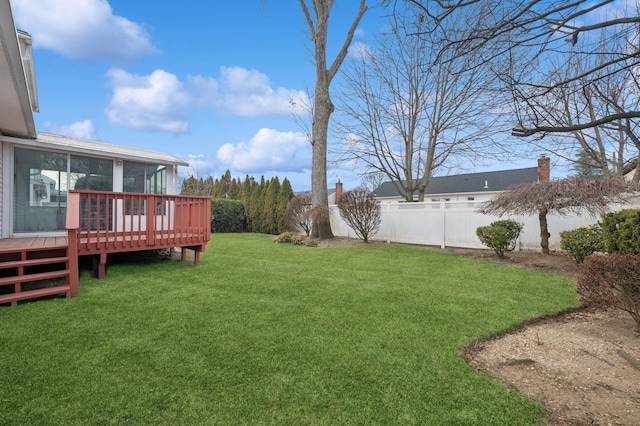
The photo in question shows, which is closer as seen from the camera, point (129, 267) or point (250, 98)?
point (129, 267)

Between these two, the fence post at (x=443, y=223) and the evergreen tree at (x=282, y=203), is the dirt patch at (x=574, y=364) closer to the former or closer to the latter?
the fence post at (x=443, y=223)

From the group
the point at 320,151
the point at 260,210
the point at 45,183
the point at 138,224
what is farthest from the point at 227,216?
the point at 138,224

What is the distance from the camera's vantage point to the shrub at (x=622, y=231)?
5500mm

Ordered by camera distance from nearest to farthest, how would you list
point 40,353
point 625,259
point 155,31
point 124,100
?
point 40,353 < point 625,259 < point 155,31 < point 124,100

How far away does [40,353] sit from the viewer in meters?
2.85

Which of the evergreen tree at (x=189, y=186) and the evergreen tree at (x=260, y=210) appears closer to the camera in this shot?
the evergreen tree at (x=260, y=210)

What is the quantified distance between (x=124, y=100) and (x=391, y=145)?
10.4 meters

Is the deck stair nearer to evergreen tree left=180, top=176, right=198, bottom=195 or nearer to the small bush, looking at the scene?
the small bush

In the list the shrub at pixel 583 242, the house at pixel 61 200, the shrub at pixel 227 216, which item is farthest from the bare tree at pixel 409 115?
the house at pixel 61 200

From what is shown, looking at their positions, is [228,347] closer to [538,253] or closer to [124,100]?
[538,253]

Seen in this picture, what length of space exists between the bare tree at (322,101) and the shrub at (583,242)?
6.89m

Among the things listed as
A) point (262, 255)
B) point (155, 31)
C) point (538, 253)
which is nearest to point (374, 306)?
point (262, 255)

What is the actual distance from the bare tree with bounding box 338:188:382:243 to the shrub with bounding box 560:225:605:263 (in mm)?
5126

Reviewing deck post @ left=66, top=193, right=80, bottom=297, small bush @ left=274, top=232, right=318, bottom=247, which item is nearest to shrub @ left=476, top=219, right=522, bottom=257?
small bush @ left=274, top=232, right=318, bottom=247
